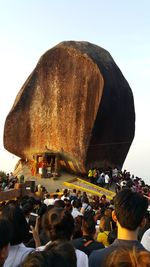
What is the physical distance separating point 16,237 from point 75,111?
24.7 metres

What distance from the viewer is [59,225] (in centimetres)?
369

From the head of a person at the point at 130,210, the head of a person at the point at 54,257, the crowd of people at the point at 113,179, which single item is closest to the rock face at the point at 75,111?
the crowd of people at the point at 113,179

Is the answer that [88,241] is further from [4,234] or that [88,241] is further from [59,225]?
[4,234]

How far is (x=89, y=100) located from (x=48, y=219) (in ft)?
77.4

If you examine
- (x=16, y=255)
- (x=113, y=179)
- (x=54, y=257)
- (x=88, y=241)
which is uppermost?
(x=54, y=257)

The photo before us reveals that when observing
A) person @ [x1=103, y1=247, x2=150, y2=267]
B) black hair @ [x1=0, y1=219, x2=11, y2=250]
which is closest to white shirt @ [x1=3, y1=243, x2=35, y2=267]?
black hair @ [x1=0, y1=219, x2=11, y2=250]

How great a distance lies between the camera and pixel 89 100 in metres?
27.1

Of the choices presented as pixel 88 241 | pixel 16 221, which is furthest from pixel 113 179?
pixel 16 221

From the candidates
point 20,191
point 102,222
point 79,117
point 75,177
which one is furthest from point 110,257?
point 79,117

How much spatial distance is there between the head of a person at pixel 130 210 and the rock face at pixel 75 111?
23175mm

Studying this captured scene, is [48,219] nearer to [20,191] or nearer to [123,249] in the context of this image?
[123,249]

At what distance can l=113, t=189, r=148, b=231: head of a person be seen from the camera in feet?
10.4

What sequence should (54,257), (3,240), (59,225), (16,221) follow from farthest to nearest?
(59,225) → (16,221) → (3,240) → (54,257)

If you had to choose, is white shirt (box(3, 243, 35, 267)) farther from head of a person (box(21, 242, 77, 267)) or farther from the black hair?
head of a person (box(21, 242, 77, 267))
